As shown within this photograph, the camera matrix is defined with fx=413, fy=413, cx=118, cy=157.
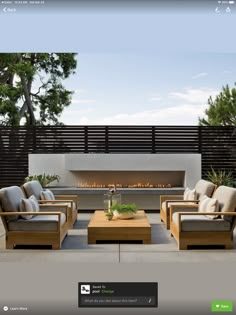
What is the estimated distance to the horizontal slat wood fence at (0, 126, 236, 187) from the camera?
9852 mm

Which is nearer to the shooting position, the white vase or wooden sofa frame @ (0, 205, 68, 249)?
wooden sofa frame @ (0, 205, 68, 249)

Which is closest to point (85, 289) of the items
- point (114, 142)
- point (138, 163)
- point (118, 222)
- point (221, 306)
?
point (221, 306)

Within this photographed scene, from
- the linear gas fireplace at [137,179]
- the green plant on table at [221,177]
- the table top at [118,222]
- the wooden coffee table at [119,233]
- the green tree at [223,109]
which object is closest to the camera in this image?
the wooden coffee table at [119,233]

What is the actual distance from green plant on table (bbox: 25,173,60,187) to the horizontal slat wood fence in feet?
2.24

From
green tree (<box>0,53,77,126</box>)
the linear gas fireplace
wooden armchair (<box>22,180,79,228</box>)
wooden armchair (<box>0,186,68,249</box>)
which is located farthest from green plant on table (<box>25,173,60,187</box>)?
wooden armchair (<box>0,186,68,249</box>)

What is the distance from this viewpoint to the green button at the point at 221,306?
0.74 metres

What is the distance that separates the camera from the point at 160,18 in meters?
0.74

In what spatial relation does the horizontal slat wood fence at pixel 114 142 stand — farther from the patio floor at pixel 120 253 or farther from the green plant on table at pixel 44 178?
the patio floor at pixel 120 253

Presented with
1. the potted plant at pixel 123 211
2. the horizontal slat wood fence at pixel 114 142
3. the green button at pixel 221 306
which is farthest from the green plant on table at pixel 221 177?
the green button at pixel 221 306

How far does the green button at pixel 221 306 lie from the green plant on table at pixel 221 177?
8.64 metres

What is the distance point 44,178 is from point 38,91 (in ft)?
8.61

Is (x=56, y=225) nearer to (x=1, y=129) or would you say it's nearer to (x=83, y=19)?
(x=83, y=19)
